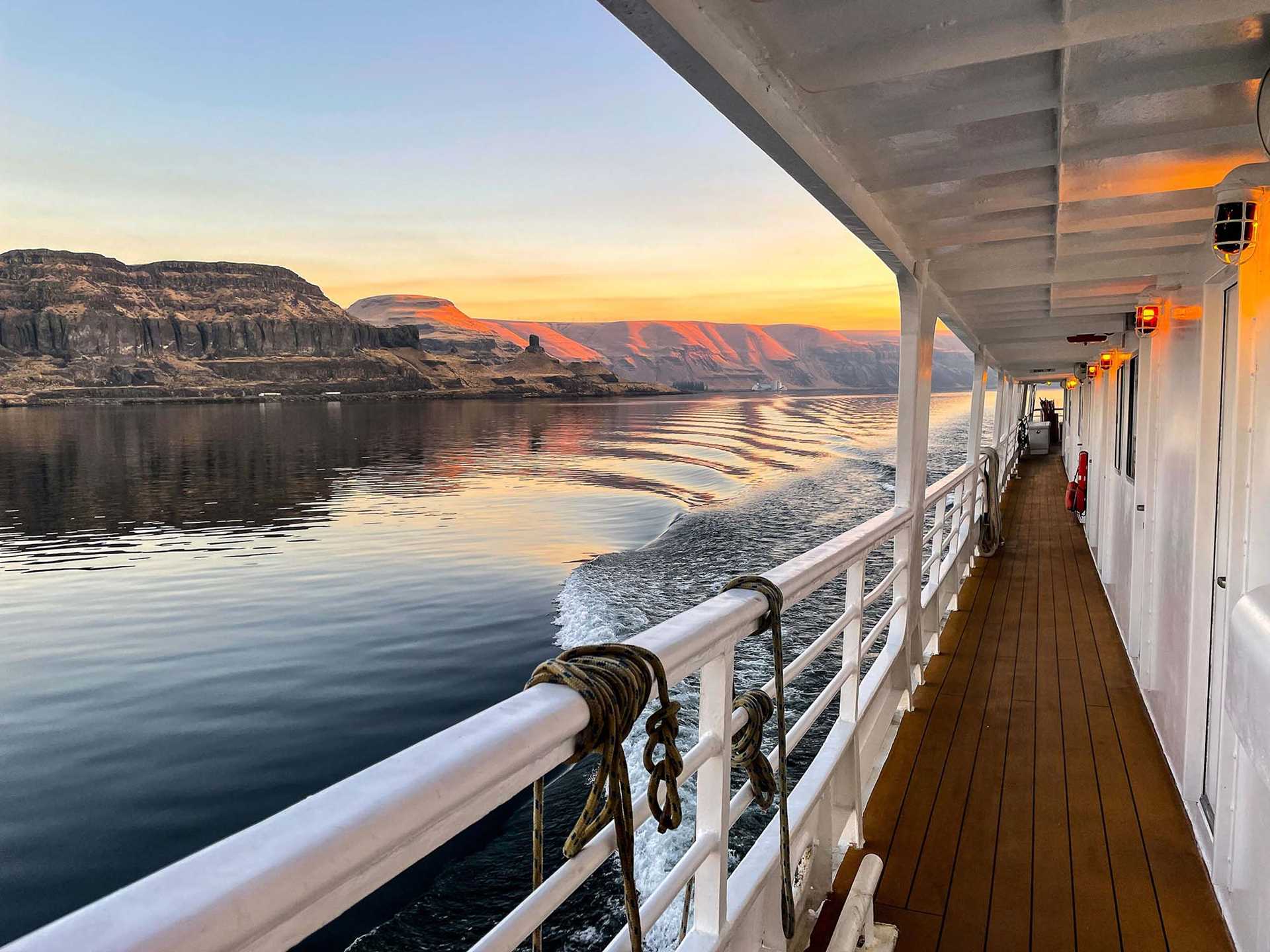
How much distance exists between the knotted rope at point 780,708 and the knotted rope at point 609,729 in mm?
344

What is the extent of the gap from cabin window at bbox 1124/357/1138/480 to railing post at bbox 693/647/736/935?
3.19 metres

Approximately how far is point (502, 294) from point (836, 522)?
50.9 meters

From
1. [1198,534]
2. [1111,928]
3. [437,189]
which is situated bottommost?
[1111,928]

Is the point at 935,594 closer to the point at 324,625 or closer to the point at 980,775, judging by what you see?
the point at 980,775

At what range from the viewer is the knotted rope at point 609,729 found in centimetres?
68

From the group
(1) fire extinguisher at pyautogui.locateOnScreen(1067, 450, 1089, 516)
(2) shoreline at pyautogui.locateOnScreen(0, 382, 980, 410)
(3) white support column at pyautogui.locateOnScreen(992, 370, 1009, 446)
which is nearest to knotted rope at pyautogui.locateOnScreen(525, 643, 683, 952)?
(1) fire extinguisher at pyautogui.locateOnScreen(1067, 450, 1089, 516)

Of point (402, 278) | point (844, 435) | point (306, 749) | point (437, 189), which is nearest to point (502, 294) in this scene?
point (402, 278)

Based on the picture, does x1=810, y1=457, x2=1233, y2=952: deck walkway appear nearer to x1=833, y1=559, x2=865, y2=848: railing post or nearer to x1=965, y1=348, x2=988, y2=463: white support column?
x1=833, y1=559, x2=865, y2=848: railing post

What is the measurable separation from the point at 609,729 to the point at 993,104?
4.78 ft

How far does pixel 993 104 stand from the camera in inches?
60.6

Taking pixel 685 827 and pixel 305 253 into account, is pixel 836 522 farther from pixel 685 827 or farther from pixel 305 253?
pixel 305 253

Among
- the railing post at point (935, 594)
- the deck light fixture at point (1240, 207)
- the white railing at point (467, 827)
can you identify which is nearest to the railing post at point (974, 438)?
the railing post at point (935, 594)

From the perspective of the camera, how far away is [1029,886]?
1788mm

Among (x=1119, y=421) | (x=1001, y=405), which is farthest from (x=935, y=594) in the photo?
(x=1001, y=405)
